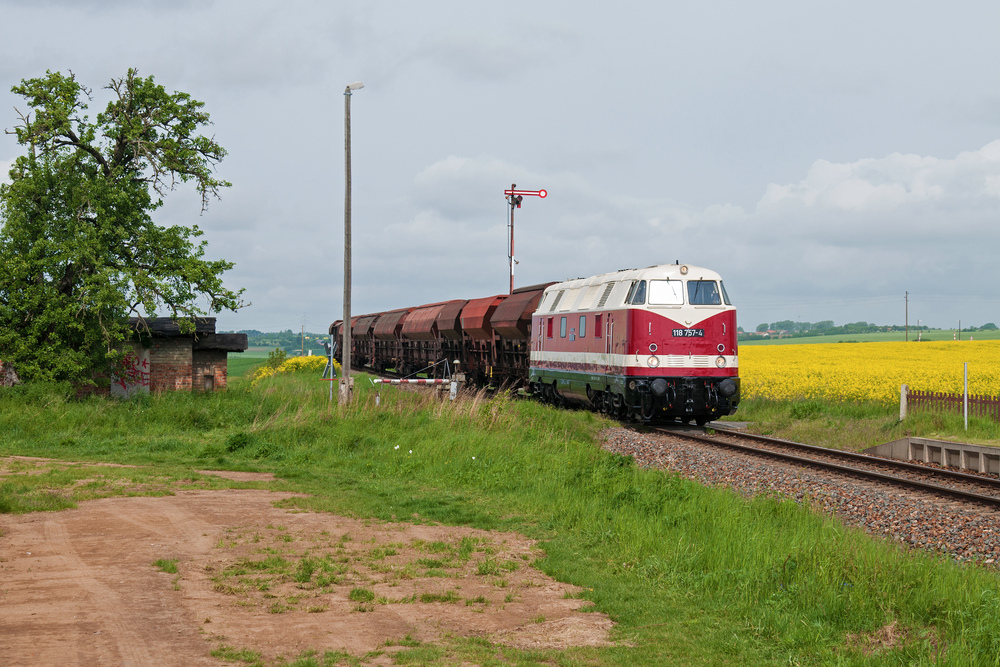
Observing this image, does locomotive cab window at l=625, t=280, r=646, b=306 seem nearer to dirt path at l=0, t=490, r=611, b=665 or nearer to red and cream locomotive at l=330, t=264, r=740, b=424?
red and cream locomotive at l=330, t=264, r=740, b=424

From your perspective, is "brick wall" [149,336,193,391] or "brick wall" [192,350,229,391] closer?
"brick wall" [149,336,193,391]

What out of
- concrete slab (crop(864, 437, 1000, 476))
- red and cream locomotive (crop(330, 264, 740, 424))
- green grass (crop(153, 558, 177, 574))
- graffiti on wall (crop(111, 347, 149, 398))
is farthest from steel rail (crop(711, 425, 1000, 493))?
graffiti on wall (crop(111, 347, 149, 398))

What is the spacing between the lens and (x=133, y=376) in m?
25.2

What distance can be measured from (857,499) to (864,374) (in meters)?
20.6

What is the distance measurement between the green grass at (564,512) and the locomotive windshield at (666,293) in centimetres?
358

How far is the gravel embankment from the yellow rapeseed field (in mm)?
11211

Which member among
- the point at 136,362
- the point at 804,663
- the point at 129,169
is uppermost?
the point at 129,169

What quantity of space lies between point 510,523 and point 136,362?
17.8 meters

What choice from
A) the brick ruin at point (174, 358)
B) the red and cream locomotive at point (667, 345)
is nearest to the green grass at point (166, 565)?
the red and cream locomotive at point (667, 345)

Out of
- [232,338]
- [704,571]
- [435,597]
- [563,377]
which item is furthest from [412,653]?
[232,338]

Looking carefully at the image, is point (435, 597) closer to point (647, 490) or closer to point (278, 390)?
point (647, 490)

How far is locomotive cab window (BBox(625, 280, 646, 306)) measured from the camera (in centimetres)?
2189

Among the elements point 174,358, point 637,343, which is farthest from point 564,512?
point 174,358

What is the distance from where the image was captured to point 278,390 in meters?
25.7
